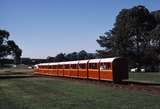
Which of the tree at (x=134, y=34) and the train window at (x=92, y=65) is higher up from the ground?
the tree at (x=134, y=34)

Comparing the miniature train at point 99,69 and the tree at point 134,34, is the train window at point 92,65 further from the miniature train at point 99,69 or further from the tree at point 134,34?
the tree at point 134,34

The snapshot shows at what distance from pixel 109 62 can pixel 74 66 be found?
40.5ft

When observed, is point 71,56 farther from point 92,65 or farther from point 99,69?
point 99,69

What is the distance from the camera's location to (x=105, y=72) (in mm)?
39281

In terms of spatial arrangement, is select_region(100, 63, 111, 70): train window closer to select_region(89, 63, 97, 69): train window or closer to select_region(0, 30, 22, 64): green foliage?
select_region(89, 63, 97, 69): train window

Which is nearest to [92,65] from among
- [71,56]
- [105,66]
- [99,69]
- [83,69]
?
[99,69]

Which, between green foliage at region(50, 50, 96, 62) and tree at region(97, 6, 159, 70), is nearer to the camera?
tree at region(97, 6, 159, 70)

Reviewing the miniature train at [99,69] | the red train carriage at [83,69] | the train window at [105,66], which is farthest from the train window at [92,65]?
the train window at [105,66]

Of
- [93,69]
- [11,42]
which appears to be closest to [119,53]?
[11,42]

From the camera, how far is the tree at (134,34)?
3386 inches

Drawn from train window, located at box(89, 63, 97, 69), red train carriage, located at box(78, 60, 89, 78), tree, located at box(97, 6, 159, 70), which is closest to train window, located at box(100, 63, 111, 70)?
train window, located at box(89, 63, 97, 69)

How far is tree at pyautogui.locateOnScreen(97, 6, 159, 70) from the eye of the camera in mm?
86000

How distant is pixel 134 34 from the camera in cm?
8894

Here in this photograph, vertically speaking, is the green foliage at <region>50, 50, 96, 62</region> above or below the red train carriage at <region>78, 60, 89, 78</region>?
above
